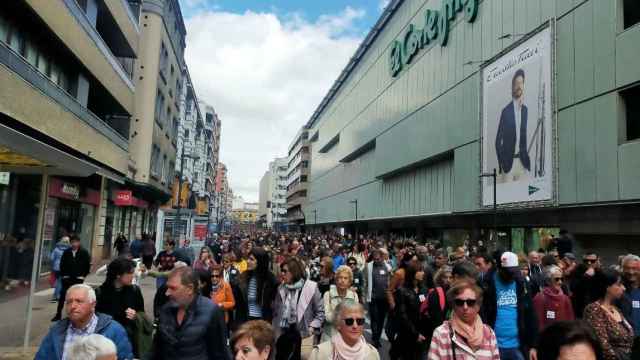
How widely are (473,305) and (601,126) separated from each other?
631 inches

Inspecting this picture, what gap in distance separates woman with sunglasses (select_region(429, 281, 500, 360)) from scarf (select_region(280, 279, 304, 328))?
3257 millimetres

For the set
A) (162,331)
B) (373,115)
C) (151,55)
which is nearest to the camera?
(162,331)

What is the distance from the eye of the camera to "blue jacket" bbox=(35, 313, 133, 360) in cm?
397

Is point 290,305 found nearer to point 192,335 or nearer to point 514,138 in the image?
point 192,335

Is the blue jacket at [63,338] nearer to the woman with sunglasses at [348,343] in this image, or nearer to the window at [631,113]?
the woman with sunglasses at [348,343]

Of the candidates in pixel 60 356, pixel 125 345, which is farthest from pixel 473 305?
pixel 60 356

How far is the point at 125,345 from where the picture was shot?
4.20 meters

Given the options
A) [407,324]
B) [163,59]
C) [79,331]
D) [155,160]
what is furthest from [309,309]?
[163,59]

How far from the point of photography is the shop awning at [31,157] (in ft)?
22.7

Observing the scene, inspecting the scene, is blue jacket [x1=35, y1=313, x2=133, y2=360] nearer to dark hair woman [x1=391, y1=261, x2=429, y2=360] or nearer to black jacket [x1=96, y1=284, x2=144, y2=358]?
black jacket [x1=96, y1=284, x2=144, y2=358]

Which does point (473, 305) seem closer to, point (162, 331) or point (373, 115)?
point (162, 331)

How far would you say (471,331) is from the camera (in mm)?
3695

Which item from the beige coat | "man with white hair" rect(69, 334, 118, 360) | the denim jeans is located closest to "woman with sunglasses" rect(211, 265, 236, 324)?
the denim jeans

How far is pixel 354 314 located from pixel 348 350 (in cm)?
25
